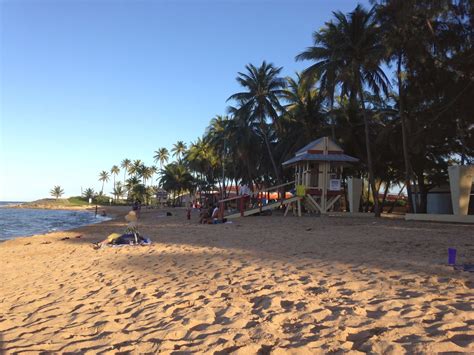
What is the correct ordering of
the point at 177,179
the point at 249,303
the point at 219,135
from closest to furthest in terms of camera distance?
the point at 249,303, the point at 219,135, the point at 177,179

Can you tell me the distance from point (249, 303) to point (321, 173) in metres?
19.4

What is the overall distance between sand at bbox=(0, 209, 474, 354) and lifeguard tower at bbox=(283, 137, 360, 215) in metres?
14.2

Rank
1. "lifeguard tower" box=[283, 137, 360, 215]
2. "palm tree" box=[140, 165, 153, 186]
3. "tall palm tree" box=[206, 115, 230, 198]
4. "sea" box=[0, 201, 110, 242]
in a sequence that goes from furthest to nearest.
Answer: "palm tree" box=[140, 165, 153, 186] → "tall palm tree" box=[206, 115, 230, 198] → "sea" box=[0, 201, 110, 242] → "lifeguard tower" box=[283, 137, 360, 215]

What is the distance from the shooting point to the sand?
3561 mm

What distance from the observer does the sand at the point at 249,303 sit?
356 cm

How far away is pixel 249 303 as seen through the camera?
4.76 meters

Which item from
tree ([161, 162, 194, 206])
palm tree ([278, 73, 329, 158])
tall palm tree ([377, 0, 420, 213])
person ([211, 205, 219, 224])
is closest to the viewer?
tall palm tree ([377, 0, 420, 213])

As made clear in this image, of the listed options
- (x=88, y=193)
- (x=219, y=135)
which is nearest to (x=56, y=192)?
(x=88, y=193)

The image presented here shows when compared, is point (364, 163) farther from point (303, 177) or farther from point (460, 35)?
point (460, 35)

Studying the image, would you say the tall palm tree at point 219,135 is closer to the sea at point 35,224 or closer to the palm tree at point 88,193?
the sea at point 35,224

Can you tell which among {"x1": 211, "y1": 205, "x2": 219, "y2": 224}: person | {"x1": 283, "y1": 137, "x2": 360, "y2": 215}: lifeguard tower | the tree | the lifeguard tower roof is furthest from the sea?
the tree

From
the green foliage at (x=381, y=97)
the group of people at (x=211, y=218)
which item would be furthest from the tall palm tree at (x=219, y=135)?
the group of people at (x=211, y=218)

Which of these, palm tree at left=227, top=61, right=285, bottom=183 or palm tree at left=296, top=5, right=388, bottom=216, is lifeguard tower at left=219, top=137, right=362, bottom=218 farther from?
palm tree at left=227, top=61, right=285, bottom=183

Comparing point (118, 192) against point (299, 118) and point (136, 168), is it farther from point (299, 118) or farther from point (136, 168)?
point (299, 118)
